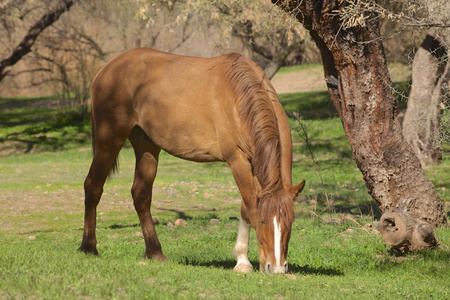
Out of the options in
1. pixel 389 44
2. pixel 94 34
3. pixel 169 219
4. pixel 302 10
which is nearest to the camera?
pixel 302 10

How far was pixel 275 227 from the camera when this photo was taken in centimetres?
486

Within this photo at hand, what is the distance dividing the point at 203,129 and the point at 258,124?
76 centimetres

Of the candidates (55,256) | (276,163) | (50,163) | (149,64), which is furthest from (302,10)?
(50,163)

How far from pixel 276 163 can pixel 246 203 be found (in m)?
0.57

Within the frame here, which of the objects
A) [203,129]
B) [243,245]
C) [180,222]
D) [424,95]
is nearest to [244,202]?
[243,245]

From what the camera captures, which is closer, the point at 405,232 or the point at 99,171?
the point at 405,232

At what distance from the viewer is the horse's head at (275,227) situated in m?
4.85

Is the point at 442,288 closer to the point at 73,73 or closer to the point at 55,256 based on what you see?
the point at 55,256

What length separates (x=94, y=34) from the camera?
31219mm

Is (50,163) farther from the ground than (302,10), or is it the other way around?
(302,10)

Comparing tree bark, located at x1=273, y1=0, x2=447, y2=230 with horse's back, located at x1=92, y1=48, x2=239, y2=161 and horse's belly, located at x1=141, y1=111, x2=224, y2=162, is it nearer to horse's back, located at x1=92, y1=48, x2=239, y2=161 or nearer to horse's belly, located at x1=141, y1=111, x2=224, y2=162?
horse's back, located at x1=92, y1=48, x2=239, y2=161

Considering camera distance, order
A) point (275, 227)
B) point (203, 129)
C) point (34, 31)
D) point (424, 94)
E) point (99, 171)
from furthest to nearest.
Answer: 1. point (34, 31)
2. point (424, 94)
3. point (99, 171)
4. point (203, 129)
5. point (275, 227)

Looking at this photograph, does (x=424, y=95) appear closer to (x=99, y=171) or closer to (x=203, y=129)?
(x=203, y=129)

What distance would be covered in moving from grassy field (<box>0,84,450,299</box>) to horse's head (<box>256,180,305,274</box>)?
0.15m
